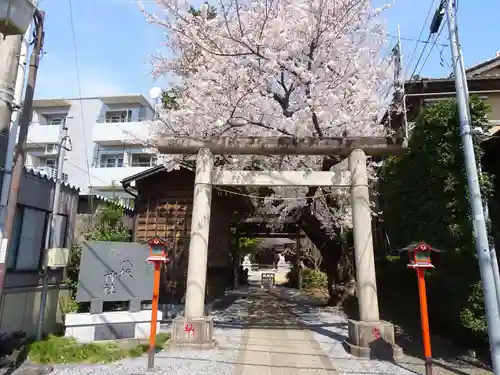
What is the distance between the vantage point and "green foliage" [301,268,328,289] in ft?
70.9

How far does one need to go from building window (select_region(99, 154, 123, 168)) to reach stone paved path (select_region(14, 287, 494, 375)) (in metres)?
21.7

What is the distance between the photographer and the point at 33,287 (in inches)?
350

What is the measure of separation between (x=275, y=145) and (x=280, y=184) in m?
1.01

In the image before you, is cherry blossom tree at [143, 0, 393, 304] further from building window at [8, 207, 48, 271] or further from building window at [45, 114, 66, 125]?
building window at [45, 114, 66, 125]

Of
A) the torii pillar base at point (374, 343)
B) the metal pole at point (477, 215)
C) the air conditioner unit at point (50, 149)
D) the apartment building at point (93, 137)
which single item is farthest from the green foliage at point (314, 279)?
the air conditioner unit at point (50, 149)

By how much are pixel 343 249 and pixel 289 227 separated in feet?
27.8

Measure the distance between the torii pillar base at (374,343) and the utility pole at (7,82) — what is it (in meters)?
7.65

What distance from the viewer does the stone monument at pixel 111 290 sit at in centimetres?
925

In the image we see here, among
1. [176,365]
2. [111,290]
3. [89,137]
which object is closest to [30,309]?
[111,290]

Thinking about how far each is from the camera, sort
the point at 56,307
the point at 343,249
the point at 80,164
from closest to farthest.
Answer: the point at 56,307 < the point at 343,249 < the point at 80,164

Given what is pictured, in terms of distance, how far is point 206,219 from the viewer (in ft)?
28.9

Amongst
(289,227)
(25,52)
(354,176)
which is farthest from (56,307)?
(289,227)

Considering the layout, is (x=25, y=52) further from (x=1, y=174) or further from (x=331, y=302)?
(x=331, y=302)

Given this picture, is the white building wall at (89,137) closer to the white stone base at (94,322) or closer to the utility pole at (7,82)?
the white stone base at (94,322)
